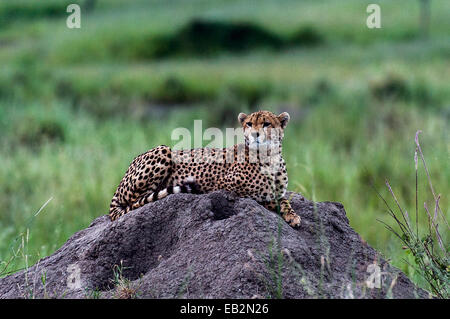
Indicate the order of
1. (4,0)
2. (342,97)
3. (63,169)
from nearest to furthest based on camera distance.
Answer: (63,169)
(342,97)
(4,0)

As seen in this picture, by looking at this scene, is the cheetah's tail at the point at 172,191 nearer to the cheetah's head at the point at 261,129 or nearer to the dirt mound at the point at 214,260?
the dirt mound at the point at 214,260

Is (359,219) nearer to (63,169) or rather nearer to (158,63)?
(63,169)

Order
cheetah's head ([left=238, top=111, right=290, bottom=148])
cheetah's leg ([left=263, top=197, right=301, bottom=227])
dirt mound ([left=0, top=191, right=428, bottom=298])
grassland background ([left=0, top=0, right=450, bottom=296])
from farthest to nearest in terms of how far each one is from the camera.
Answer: grassland background ([left=0, top=0, right=450, bottom=296]) → cheetah's leg ([left=263, top=197, right=301, bottom=227]) → cheetah's head ([left=238, top=111, right=290, bottom=148]) → dirt mound ([left=0, top=191, right=428, bottom=298])

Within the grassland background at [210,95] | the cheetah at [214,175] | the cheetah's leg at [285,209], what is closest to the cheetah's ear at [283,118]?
the cheetah at [214,175]

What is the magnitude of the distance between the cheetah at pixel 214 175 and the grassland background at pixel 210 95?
3.83 ft

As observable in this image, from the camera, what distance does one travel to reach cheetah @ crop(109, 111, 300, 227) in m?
5.02

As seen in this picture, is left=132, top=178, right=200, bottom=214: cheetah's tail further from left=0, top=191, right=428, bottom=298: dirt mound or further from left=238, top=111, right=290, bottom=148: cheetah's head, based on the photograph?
left=238, top=111, right=290, bottom=148: cheetah's head

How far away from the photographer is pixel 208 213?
4844 millimetres

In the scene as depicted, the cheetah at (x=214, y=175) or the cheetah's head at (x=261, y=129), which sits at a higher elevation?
the cheetah's head at (x=261, y=129)

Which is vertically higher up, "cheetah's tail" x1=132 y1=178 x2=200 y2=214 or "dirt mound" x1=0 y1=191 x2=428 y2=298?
"cheetah's tail" x1=132 y1=178 x2=200 y2=214

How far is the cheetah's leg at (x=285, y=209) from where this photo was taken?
497 centimetres

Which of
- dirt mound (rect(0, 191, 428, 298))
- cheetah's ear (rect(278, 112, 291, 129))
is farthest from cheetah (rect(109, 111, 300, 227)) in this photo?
dirt mound (rect(0, 191, 428, 298))
